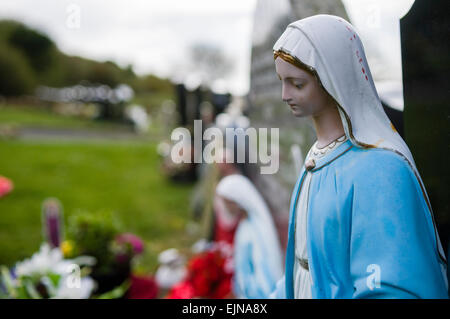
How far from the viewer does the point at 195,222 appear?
6641 millimetres

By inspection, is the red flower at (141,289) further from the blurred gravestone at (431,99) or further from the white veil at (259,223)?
the blurred gravestone at (431,99)

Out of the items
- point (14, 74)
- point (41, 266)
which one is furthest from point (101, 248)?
point (14, 74)

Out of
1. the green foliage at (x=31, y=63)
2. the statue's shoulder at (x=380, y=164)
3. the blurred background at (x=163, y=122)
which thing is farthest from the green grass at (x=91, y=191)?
the green foliage at (x=31, y=63)

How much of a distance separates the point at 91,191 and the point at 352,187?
24.9ft

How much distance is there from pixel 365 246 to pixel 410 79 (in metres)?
0.75

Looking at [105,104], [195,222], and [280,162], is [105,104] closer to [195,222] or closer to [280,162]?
[195,222]

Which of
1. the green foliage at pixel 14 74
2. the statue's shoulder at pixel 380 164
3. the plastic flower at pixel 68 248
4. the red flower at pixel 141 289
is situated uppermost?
the green foliage at pixel 14 74

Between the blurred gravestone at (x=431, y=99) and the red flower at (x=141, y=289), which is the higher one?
the blurred gravestone at (x=431, y=99)

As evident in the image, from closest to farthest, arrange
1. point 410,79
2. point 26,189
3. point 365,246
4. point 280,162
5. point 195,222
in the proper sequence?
point 365,246 → point 410,79 → point 280,162 → point 195,222 → point 26,189

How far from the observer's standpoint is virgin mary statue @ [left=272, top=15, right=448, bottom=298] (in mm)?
1159

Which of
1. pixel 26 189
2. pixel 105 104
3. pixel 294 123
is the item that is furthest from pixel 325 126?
pixel 105 104

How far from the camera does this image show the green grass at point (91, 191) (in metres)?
6.02

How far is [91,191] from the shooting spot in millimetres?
8164

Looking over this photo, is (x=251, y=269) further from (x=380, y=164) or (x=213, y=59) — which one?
(x=213, y=59)
